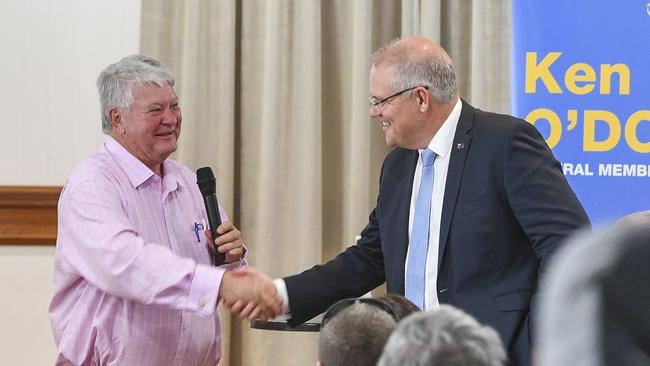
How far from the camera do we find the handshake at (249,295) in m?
2.71

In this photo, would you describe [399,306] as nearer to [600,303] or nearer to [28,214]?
[600,303]

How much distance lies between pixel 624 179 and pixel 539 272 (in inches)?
57.7

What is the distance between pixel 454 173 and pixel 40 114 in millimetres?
2266

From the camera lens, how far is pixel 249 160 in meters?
4.25

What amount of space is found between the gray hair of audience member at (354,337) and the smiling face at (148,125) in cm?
145

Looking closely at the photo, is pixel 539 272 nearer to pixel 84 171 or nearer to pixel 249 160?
pixel 84 171

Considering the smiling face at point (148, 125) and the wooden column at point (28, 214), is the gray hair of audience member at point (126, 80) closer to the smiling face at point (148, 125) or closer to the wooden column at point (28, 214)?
the smiling face at point (148, 125)

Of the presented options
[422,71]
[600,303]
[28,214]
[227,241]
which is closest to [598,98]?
[422,71]

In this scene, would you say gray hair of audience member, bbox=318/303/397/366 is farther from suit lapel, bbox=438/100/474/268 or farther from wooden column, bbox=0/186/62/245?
Result: wooden column, bbox=0/186/62/245

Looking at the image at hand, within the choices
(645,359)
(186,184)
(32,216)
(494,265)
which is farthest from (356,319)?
(32,216)

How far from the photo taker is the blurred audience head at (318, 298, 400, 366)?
1446mm

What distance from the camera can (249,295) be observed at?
2787mm

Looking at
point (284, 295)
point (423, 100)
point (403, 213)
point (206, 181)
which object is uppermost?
point (423, 100)

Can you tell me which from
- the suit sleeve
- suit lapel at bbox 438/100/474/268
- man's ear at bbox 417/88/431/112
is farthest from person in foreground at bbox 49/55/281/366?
the suit sleeve
